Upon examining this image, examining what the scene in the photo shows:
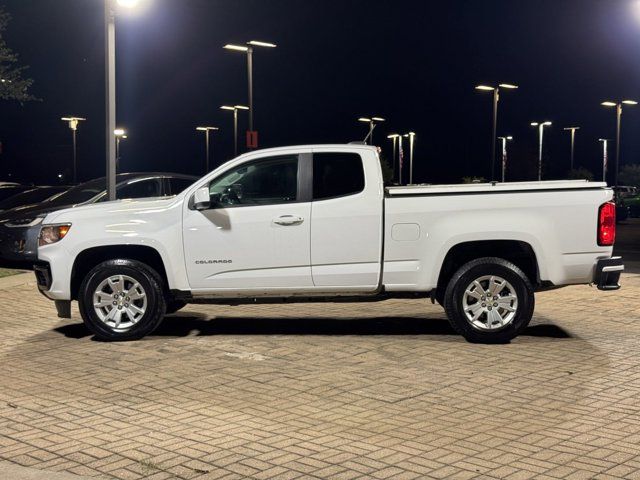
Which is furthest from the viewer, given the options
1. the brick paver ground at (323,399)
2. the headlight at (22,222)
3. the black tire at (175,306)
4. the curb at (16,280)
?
the headlight at (22,222)

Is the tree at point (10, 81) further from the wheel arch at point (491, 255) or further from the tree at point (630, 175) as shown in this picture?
the tree at point (630, 175)

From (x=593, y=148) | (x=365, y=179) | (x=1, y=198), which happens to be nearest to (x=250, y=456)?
(x=365, y=179)

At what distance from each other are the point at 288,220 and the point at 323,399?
296 centimetres

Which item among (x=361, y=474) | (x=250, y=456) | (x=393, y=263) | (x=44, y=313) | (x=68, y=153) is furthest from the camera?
(x=68, y=153)

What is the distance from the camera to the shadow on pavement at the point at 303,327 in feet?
34.8

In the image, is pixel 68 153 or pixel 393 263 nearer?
pixel 393 263

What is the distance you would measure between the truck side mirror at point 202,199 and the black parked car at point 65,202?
673 cm

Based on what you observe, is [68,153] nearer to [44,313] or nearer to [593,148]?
[593,148]

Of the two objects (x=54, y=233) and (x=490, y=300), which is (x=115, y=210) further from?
(x=490, y=300)

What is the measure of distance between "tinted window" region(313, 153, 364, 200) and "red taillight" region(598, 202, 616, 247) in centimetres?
243

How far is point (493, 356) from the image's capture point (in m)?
9.26

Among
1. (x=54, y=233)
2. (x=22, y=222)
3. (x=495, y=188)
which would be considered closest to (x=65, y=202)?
(x=22, y=222)

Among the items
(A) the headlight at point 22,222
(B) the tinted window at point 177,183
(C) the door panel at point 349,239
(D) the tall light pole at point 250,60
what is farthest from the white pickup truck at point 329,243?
(D) the tall light pole at point 250,60

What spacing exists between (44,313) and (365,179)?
4746 millimetres
